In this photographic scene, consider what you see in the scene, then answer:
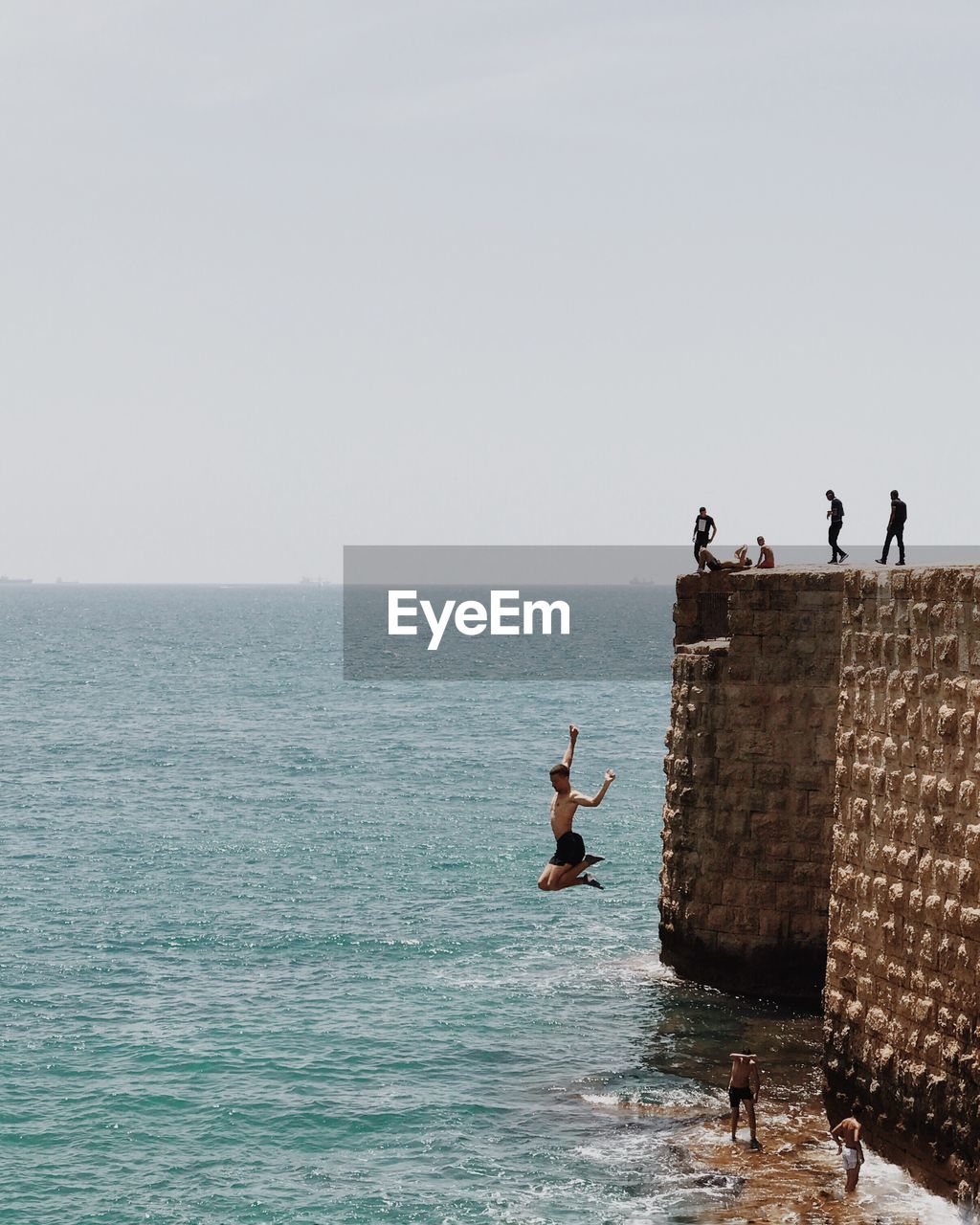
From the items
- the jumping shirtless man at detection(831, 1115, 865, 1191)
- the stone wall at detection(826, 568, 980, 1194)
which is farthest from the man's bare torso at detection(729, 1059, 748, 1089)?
the jumping shirtless man at detection(831, 1115, 865, 1191)

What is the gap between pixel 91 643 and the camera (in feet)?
629

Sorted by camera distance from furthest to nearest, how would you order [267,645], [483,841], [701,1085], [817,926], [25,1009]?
1. [267,645]
2. [483,841]
3. [25,1009]
4. [817,926]
5. [701,1085]

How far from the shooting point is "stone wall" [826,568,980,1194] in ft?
68.3

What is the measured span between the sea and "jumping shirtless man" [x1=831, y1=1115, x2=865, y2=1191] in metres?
0.23

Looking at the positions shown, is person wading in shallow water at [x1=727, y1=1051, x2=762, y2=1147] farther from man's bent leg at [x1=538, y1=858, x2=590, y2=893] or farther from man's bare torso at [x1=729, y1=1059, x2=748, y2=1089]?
man's bent leg at [x1=538, y1=858, x2=590, y2=893]

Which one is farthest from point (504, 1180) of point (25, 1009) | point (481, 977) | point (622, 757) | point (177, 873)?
point (622, 757)

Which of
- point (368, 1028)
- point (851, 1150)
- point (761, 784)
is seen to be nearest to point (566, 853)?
point (851, 1150)

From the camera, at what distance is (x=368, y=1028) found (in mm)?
33000

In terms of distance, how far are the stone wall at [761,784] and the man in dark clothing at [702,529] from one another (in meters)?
3.97

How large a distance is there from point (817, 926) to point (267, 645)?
159 meters

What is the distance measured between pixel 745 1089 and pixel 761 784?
7.37 meters

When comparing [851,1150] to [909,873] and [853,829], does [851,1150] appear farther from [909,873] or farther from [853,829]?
[853,829]

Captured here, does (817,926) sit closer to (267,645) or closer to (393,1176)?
(393,1176)

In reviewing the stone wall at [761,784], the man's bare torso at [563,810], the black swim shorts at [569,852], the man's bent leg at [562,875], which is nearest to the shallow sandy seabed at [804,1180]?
the stone wall at [761,784]
